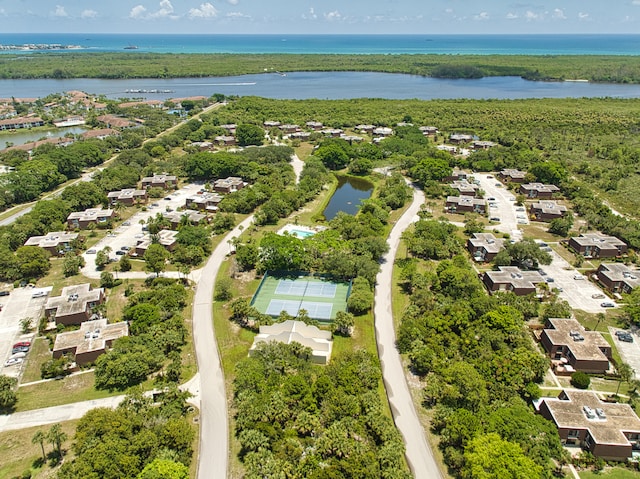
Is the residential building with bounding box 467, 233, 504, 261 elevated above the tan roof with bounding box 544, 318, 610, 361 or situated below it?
below

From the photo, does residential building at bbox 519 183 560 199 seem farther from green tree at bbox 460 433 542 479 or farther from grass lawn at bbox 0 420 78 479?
grass lawn at bbox 0 420 78 479

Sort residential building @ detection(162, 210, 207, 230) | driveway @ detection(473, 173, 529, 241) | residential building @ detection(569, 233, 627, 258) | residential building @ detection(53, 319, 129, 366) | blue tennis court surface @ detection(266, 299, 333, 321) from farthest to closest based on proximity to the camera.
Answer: driveway @ detection(473, 173, 529, 241) < residential building @ detection(162, 210, 207, 230) < residential building @ detection(569, 233, 627, 258) < blue tennis court surface @ detection(266, 299, 333, 321) < residential building @ detection(53, 319, 129, 366)

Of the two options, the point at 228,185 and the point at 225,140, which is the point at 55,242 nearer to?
the point at 228,185

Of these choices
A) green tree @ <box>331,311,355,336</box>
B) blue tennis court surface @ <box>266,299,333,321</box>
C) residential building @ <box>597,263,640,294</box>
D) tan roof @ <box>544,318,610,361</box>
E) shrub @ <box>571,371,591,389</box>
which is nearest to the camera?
shrub @ <box>571,371,591,389</box>

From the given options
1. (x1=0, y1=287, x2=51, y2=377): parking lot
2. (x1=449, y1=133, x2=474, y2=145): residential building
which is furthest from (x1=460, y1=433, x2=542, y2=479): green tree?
(x1=449, y1=133, x2=474, y2=145): residential building

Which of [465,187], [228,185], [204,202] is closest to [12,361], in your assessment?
[204,202]

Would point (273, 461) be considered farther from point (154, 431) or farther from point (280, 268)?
point (280, 268)

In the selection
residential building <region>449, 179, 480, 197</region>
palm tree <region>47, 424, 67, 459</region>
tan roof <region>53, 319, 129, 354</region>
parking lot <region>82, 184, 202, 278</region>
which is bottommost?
parking lot <region>82, 184, 202, 278</region>
